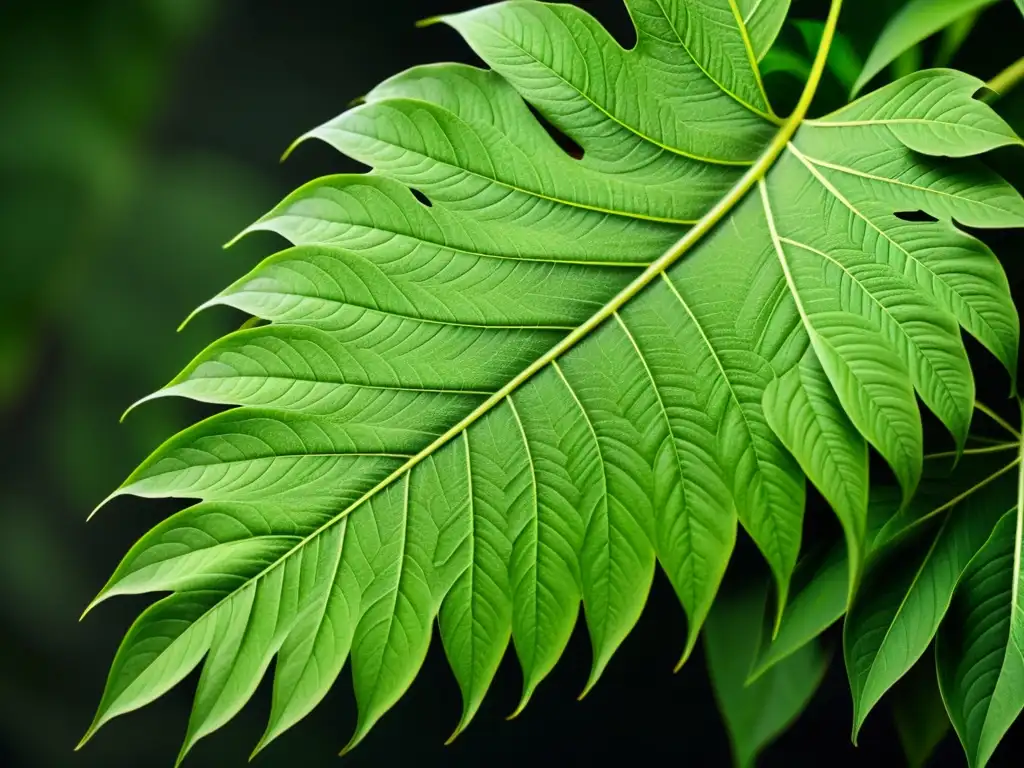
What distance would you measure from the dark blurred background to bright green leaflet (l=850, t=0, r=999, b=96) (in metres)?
0.40

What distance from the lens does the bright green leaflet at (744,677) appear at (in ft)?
2.42

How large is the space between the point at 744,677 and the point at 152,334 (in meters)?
0.77

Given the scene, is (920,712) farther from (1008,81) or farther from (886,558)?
(1008,81)

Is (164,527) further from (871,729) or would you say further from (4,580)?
(871,729)

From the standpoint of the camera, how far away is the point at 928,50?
73 cm

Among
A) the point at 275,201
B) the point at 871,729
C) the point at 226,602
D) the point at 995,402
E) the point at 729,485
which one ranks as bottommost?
the point at 871,729

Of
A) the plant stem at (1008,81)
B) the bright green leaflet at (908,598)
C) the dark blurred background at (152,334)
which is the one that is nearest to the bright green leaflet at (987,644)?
the bright green leaflet at (908,598)

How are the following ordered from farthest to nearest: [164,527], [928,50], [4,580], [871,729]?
[4,580]
[871,729]
[928,50]
[164,527]

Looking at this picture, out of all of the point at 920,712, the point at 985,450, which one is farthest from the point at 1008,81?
the point at 920,712

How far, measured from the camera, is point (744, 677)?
75 centimetres

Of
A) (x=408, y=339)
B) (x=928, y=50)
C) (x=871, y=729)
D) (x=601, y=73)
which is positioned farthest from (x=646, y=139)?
(x=871, y=729)

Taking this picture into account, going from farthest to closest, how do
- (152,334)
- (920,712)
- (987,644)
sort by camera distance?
(152,334), (920,712), (987,644)

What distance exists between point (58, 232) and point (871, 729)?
112 centimetres

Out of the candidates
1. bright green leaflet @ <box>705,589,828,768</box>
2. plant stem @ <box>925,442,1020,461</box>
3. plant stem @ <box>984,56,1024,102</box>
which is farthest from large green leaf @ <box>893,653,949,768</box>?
plant stem @ <box>984,56,1024,102</box>
